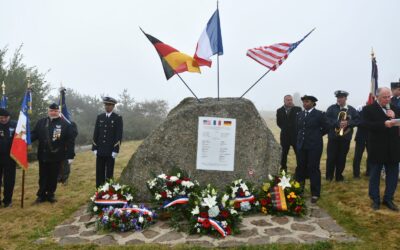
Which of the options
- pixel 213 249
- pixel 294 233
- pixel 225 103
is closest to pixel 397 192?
pixel 294 233

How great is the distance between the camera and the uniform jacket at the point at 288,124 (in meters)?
8.67

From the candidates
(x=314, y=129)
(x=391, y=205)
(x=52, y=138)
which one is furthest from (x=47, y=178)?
(x=391, y=205)

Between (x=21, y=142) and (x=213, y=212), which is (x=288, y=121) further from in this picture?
(x=21, y=142)

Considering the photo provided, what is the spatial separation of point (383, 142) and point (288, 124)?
112 inches

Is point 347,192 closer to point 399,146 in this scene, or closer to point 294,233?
point 399,146

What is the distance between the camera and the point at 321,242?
193 inches

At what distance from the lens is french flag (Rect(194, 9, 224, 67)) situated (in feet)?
22.4

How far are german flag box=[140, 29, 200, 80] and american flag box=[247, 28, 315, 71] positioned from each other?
1296mm

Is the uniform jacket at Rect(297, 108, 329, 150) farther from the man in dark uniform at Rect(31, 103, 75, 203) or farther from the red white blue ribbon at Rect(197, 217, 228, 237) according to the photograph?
the man in dark uniform at Rect(31, 103, 75, 203)

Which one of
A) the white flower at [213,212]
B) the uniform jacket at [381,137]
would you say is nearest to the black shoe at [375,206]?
the uniform jacket at [381,137]

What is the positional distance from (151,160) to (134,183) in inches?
23.6

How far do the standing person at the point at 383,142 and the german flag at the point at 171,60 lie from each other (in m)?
3.44

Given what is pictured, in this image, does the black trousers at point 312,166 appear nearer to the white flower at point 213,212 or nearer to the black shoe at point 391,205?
the black shoe at point 391,205

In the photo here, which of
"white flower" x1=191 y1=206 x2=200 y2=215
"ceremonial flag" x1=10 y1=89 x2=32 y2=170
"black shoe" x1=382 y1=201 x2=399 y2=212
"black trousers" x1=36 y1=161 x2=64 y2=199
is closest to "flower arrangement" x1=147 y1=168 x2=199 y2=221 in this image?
"white flower" x1=191 y1=206 x2=200 y2=215
